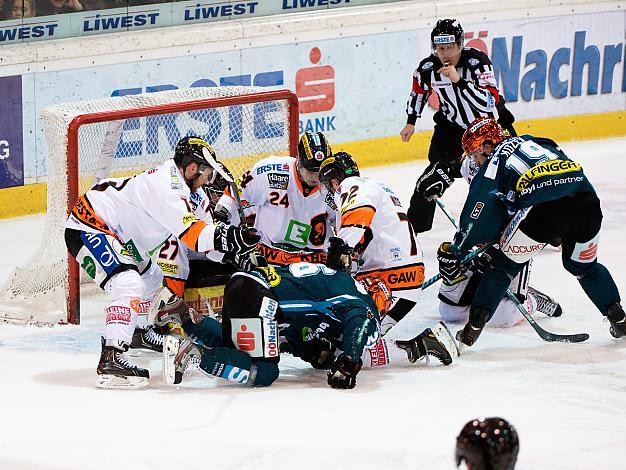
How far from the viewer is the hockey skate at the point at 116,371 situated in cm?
441

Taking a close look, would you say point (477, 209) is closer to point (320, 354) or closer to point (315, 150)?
point (315, 150)

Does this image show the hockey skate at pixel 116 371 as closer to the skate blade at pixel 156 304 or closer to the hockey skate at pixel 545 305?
the skate blade at pixel 156 304

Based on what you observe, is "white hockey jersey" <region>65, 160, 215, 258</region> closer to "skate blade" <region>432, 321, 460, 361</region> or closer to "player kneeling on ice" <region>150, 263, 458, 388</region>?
"player kneeling on ice" <region>150, 263, 458, 388</region>

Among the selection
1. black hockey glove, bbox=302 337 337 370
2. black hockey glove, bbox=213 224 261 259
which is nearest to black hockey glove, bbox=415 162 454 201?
black hockey glove, bbox=302 337 337 370

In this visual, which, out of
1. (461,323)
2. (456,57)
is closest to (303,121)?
(456,57)

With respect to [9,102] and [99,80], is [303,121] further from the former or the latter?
[9,102]

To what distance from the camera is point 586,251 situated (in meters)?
5.01

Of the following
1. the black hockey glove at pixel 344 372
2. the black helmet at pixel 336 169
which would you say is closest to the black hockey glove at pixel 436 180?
the black helmet at pixel 336 169

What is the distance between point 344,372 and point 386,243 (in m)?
0.88

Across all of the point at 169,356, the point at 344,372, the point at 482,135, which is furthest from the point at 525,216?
the point at 169,356

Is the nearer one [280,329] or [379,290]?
[280,329]

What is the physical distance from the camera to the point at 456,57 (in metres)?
6.74

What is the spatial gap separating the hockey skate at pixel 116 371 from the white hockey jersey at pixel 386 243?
1.01m

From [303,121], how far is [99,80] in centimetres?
151
